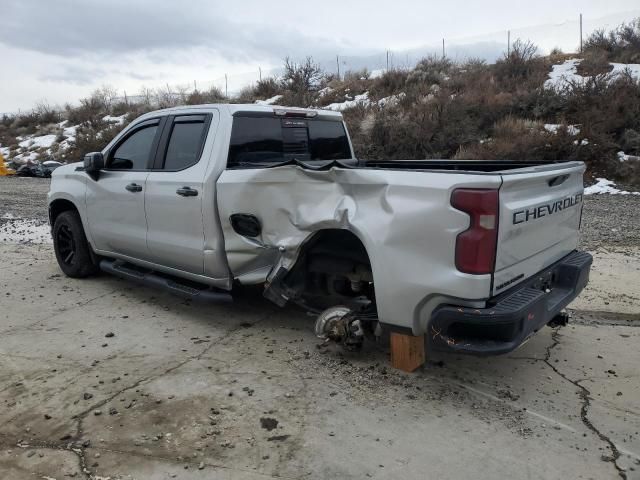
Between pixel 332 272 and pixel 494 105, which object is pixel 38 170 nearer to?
pixel 494 105

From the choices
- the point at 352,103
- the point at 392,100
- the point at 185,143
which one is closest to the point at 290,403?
the point at 185,143

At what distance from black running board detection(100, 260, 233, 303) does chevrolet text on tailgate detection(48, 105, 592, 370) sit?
19mm

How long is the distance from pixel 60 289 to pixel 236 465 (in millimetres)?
4124

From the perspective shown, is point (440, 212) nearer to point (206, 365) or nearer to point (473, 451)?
point (473, 451)

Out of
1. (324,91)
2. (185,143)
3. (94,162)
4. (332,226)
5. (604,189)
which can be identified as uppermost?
(324,91)

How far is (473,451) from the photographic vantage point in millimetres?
3002

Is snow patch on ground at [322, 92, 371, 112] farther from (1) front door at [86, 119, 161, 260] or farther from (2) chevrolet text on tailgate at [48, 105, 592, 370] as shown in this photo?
(2) chevrolet text on tailgate at [48, 105, 592, 370]

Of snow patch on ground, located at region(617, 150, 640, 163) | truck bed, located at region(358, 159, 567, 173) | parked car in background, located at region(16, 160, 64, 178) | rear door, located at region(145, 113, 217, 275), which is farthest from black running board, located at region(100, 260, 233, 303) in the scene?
parked car in background, located at region(16, 160, 64, 178)

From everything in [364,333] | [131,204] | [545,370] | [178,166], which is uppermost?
[178,166]

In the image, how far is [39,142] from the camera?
104 ft

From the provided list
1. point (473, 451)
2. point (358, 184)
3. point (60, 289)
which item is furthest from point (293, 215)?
point (60, 289)

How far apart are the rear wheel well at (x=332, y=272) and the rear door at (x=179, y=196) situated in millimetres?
901

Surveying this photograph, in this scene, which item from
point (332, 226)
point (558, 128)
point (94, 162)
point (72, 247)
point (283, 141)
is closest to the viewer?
point (332, 226)

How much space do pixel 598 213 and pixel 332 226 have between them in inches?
303
